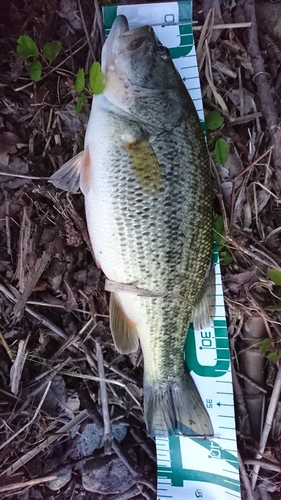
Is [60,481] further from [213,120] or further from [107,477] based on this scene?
[213,120]

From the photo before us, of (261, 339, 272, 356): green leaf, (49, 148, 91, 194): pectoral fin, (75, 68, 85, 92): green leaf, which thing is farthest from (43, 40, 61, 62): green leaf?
(261, 339, 272, 356): green leaf

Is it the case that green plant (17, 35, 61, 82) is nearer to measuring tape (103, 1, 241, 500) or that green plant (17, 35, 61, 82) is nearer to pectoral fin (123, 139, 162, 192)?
measuring tape (103, 1, 241, 500)

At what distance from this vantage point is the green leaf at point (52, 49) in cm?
220

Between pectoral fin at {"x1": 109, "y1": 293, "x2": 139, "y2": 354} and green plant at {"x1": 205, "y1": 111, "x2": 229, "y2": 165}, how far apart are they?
920 mm

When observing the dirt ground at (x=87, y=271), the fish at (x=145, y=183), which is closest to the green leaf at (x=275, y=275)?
the dirt ground at (x=87, y=271)

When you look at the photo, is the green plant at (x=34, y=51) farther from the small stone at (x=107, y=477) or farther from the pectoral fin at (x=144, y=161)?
the small stone at (x=107, y=477)

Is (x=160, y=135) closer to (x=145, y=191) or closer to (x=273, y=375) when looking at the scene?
(x=145, y=191)

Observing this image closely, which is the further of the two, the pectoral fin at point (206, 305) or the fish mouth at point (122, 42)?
the pectoral fin at point (206, 305)

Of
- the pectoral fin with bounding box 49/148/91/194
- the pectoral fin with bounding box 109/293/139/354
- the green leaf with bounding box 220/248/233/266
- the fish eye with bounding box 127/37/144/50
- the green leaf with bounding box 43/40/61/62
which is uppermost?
the green leaf with bounding box 43/40/61/62

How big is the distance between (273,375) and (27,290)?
1472 millimetres

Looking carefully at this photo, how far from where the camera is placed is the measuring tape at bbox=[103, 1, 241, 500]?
235 centimetres

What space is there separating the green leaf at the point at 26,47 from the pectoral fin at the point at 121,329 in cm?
130

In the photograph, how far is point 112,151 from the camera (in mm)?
1938

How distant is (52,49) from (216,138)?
0.98 m
